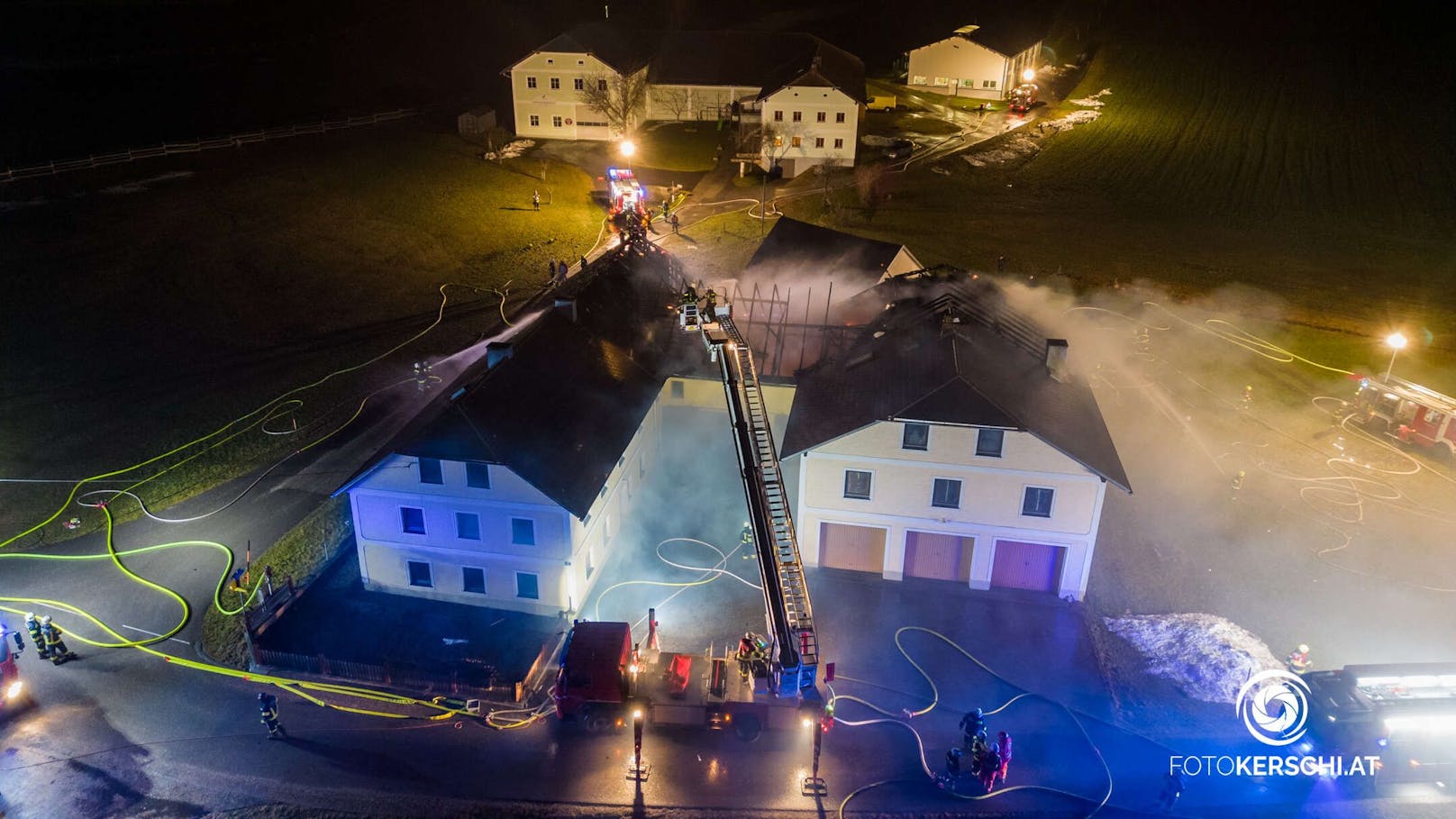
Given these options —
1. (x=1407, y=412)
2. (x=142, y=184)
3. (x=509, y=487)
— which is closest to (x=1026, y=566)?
(x=509, y=487)

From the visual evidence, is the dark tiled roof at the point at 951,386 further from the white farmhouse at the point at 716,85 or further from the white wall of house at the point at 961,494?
the white farmhouse at the point at 716,85

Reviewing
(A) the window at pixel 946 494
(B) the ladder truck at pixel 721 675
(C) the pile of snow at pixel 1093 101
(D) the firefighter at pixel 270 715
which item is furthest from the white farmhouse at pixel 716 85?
(D) the firefighter at pixel 270 715

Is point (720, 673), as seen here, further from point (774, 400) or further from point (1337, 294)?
point (1337, 294)

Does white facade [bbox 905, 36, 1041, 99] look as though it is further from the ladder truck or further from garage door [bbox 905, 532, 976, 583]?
the ladder truck

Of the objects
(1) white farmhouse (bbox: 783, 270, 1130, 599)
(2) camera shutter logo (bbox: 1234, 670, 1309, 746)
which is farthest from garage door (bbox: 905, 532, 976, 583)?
(2) camera shutter logo (bbox: 1234, 670, 1309, 746)

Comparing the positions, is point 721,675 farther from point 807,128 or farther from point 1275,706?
point 807,128
